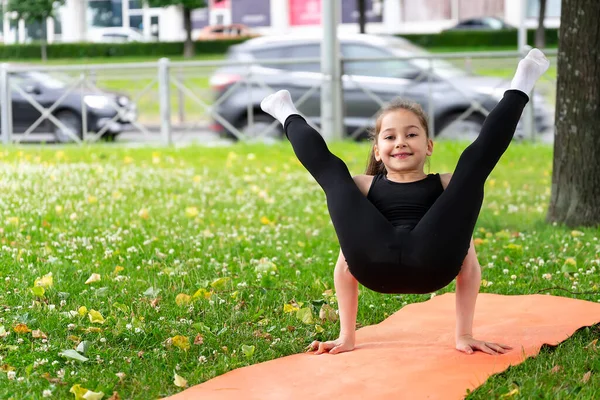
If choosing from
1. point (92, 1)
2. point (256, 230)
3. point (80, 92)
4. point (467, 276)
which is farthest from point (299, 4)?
point (467, 276)

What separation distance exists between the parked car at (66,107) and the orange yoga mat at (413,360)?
11.3 meters

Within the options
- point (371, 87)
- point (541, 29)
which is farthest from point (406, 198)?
point (541, 29)

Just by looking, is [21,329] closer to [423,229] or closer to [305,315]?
[305,315]

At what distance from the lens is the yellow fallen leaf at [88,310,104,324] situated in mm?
4688

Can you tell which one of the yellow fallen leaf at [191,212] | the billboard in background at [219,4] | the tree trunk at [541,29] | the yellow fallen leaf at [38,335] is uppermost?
the billboard in background at [219,4]

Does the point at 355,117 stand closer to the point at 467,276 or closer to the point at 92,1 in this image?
the point at 467,276

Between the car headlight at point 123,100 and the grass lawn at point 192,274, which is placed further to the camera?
the car headlight at point 123,100

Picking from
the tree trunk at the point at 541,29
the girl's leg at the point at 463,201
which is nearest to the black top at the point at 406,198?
the girl's leg at the point at 463,201

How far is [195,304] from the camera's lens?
16.8 ft

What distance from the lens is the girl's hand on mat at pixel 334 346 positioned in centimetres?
439

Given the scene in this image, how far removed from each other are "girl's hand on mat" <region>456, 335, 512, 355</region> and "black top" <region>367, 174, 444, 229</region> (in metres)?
0.61

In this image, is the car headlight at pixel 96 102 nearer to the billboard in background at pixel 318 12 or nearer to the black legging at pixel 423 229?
the black legging at pixel 423 229

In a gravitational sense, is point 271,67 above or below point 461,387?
above

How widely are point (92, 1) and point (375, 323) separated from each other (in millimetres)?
42151
